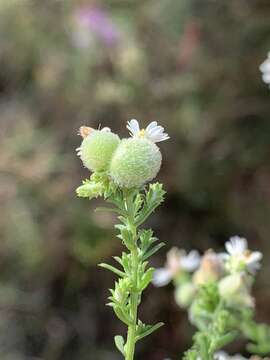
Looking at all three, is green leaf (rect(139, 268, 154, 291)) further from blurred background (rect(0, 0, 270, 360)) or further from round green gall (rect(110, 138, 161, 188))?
blurred background (rect(0, 0, 270, 360))

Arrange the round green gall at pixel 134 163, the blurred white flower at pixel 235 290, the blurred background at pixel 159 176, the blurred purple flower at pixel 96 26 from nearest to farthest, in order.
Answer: the round green gall at pixel 134 163
the blurred white flower at pixel 235 290
the blurred background at pixel 159 176
the blurred purple flower at pixel 96 26

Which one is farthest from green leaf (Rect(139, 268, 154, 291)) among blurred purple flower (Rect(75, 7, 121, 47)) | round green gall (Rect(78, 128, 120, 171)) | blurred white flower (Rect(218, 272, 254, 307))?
blurred purple flower (Rect(75, 7, 121, 47))

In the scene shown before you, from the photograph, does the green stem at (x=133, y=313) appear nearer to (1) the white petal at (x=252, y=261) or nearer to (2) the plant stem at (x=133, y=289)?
(2) the plant stem at (x=133, y=289)

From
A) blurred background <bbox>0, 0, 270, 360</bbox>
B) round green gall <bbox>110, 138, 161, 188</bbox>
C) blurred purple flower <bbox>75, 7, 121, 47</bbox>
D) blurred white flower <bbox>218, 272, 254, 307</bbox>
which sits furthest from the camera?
blurred purple flower <bbox>75, 7, 121, 47</bbox>

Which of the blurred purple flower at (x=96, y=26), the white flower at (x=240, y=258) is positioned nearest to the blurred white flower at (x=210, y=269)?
the white flower at (x=240, y=258)

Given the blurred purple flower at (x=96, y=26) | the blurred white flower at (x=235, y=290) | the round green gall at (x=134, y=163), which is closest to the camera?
the round green gall at (x=134, y=163)

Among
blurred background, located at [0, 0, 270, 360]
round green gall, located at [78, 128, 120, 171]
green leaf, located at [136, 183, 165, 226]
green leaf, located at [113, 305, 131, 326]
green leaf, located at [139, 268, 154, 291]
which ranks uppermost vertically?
blurred background, located at [0, 0, 270, 360]

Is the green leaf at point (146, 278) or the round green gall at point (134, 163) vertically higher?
the round green gall at point (134, 163)

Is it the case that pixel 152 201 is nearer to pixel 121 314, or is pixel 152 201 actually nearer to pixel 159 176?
pixel 121 314

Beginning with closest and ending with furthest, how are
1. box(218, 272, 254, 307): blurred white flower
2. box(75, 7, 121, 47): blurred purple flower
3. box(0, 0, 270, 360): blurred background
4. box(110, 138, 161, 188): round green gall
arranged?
box(110, 138, 161, 188): round green gall, box(218, 272, 254, 307): blurred white flower, box(0, 0, 270, 360): blurred background, box(75, 7, 121, 47): blurred purple flower
